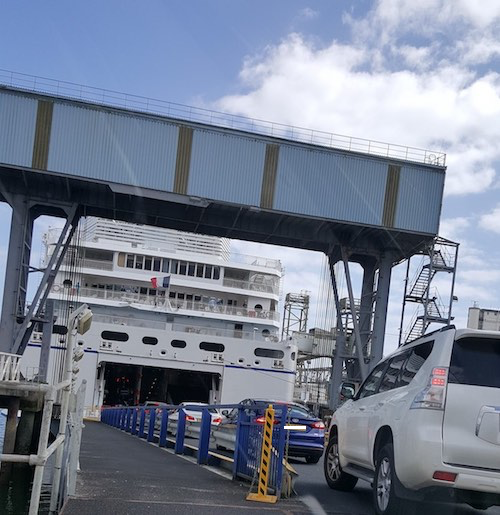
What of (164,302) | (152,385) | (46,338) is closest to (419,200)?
(46,338)

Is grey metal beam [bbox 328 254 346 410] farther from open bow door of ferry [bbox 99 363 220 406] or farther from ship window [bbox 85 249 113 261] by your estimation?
ship window [bbox 85 249 113 261]

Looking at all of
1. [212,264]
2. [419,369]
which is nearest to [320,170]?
[212,264]

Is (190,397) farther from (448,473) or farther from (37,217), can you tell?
(448,473)

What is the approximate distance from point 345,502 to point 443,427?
115 inches

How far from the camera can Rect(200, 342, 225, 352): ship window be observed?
3981 centimetres

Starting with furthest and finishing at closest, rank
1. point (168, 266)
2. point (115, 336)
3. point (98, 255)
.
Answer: point (98, 255) < point (168, 266) < point (115, 336)

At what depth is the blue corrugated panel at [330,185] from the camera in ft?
91.9

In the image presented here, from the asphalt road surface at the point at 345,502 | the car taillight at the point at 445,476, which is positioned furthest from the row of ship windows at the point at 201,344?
the car taillight at the point at 445,476

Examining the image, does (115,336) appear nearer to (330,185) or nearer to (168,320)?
(168,320)

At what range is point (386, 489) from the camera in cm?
671

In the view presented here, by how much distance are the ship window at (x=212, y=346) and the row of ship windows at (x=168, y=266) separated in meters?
6.06

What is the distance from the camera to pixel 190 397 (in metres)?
43.7

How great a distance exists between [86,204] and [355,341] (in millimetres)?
12505

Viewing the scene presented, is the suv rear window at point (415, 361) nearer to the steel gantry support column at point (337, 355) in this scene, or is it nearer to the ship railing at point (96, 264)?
the steel gantry support column at point (337, 355)
